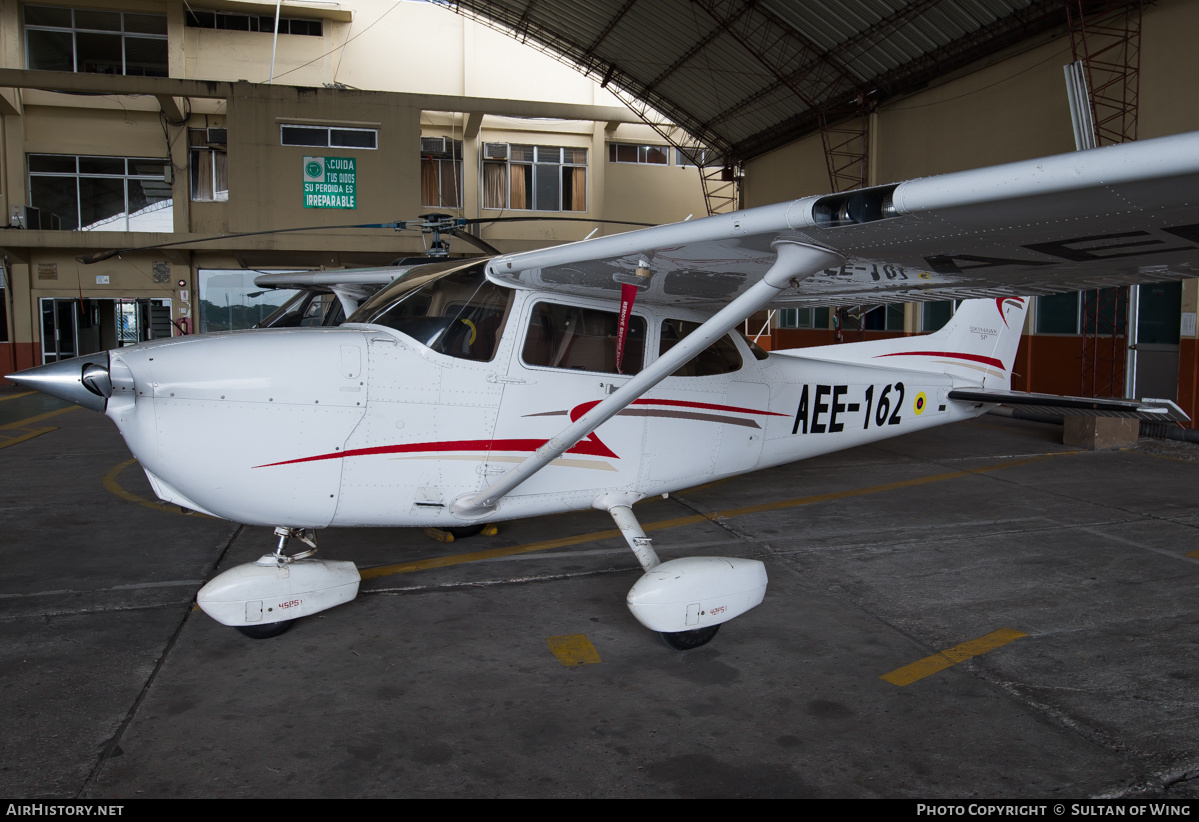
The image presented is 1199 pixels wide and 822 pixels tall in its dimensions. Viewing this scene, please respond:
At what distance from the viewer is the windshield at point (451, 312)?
4.23 metres

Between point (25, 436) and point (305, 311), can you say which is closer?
point (25, 436)

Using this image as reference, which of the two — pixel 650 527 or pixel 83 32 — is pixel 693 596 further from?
pixel 83 32

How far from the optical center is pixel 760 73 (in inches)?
705

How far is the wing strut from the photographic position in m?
3.55

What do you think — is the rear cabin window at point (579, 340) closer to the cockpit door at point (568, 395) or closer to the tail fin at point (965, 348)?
the cockpit door at point (568, 395)

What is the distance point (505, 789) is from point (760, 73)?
18.4m

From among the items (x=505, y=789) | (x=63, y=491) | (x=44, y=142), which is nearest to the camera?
(x=505, y=789)

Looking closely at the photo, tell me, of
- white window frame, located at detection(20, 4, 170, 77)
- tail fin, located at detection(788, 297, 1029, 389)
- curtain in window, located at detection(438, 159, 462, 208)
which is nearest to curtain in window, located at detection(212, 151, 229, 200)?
white window frame, located at detection(20, 4, 170, 77)

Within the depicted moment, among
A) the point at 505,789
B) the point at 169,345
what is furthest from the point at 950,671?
the point at 169,345

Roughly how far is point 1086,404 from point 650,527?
3807 mm

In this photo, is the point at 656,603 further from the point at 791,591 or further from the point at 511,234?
the point at 511,234

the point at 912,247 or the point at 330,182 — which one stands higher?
the point at 330,182

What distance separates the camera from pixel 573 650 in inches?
148

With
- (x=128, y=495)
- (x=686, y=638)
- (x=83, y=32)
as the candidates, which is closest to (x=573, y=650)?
(x=686, y=638)
